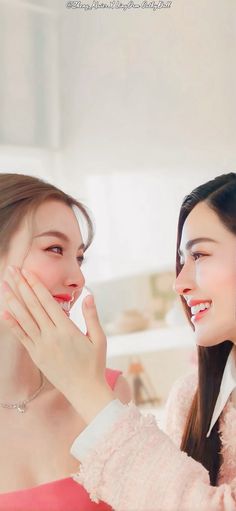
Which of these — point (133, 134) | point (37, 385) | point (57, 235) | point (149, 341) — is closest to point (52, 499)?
point (37, 385)

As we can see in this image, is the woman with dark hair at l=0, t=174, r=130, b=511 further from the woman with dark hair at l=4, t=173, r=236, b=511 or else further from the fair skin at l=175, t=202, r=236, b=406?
the fair skin at l=175, t=202, r=236, b=406

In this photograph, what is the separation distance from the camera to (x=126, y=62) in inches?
44.3

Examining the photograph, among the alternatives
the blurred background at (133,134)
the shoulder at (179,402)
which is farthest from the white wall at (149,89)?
the shoulder at (179,402)

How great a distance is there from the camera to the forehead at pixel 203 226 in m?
1.03

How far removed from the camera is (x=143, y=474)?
0.87m

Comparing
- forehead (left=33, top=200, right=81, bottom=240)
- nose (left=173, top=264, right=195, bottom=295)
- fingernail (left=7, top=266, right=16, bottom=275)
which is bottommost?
nose (left=173, top=264, right=195, bottom=295)

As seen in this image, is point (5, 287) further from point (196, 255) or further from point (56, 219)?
point (196, 255)

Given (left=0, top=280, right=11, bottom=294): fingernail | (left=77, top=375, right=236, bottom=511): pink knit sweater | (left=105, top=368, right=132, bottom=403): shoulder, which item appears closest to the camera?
(left=77, top=375, right=236, bottom=511): pink knit sweater

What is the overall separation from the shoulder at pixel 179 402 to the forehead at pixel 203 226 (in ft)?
0.68

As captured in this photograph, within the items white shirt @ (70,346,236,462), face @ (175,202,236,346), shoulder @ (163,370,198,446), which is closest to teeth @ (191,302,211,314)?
face @ (175,202,236,346)

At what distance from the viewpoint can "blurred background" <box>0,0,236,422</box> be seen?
3.60ft

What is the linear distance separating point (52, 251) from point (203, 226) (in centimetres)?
22

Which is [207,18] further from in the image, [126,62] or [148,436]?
[148,436]

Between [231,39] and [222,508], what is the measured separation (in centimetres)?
66
